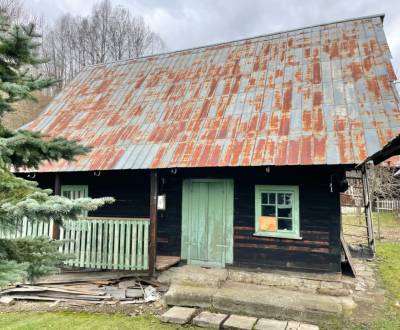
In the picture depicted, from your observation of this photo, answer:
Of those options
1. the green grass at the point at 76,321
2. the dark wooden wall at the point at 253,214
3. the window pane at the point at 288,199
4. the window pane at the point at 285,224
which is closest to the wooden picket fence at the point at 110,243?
the dark wooden wall at the point at 253,214

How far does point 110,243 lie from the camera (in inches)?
332

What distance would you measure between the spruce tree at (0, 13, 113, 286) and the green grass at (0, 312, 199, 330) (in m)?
3.86

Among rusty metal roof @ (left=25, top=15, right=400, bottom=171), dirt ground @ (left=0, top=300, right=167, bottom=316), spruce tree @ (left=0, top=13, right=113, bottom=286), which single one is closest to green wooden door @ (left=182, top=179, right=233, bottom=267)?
rusty metal roof @ (left=25, top=15, right=400, bottom=171)

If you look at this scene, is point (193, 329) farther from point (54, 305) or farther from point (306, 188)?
point (306, 188)

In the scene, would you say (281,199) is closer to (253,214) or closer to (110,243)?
(253,214)

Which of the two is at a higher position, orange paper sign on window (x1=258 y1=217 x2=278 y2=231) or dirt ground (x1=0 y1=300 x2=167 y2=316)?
orange paper sign on window (x1=258 y1=217 x2=278 y2=231)

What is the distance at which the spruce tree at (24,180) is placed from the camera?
7.62ft

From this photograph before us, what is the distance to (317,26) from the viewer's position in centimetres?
1190

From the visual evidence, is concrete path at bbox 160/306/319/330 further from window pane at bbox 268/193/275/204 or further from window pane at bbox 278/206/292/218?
window pane at bbox 268/193/275/204

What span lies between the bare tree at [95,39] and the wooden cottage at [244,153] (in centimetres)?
2480

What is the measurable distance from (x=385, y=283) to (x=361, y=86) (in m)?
4.87

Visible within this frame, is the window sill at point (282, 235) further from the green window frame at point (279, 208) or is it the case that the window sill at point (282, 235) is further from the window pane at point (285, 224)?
→ the window pane at point (285, 224)

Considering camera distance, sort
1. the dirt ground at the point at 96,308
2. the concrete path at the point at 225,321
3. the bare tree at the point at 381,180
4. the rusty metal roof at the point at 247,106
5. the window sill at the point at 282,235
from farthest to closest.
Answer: the bare tree at the point at 381,180 < the window sill at the point at 282,235 < the rusty metal roof at the point at 247,106 < the dirt ground at the point at 96,308 < the concrete path at the point at 225,321

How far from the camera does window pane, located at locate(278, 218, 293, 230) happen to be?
27.0 ft
